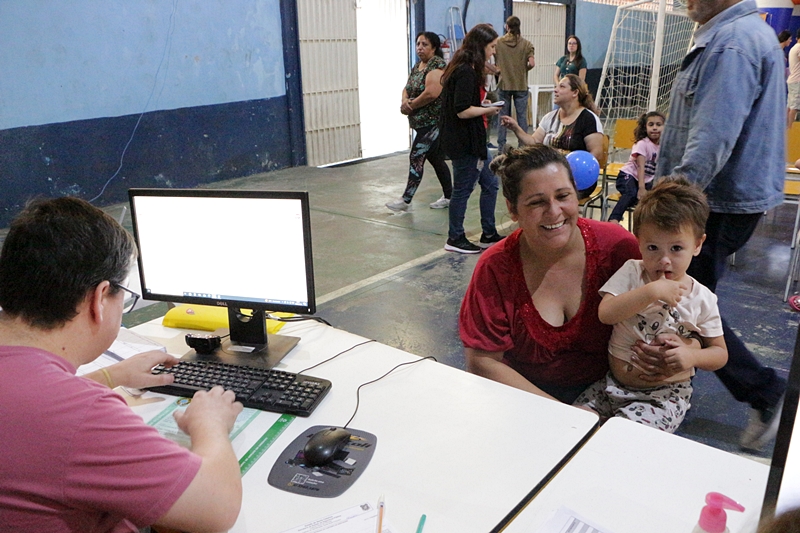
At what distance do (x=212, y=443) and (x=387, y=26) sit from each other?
8.70 meters

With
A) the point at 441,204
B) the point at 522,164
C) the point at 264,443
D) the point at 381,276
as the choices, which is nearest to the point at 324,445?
the point at 264,443

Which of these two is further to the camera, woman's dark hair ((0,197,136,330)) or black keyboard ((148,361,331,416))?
black keyboard ((148,361,331,416))

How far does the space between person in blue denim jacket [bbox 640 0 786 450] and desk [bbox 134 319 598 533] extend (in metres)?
1.25

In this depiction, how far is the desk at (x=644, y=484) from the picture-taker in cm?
109

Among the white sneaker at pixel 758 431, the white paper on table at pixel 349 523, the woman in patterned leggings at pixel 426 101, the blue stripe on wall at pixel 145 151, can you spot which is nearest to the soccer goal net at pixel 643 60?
the woman in patterned leggings at pixel 426 101

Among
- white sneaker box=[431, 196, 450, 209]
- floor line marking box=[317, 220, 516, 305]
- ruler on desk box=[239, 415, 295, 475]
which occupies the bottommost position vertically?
floor line marking box=[317, 220, 516, 305]

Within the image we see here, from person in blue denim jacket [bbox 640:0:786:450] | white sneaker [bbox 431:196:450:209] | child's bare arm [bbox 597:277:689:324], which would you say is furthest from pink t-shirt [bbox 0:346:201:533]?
white sneaker [bbox 431:196:450:209]

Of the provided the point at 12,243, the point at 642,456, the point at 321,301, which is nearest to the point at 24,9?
the point at 321,301

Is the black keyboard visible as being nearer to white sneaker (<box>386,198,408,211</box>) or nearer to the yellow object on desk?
the yellow object on desk

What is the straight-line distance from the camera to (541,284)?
184 centimetres

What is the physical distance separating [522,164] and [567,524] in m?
1.05

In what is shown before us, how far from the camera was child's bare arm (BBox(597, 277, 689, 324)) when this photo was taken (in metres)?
1.64

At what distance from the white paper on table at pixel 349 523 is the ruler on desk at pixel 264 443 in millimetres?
212

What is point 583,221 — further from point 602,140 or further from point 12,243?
point 602,140
